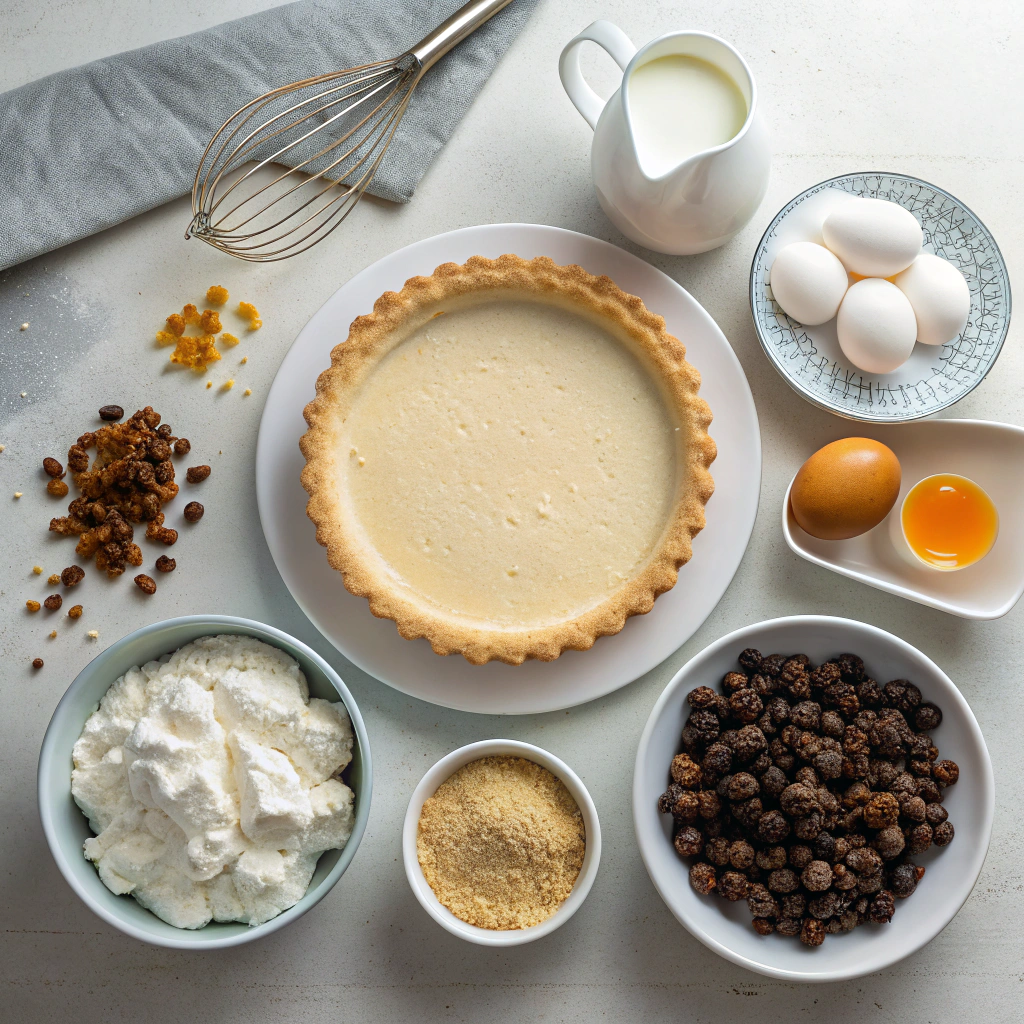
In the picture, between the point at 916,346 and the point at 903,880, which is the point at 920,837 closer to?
the point at 903,880

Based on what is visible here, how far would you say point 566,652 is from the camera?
2109 mm

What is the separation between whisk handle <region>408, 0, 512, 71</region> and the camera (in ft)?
7.07

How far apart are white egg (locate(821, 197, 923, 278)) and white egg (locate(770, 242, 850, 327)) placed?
5 centimetres

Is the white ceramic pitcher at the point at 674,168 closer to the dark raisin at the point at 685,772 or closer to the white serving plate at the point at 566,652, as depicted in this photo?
the white serving plate at the point at 566,652

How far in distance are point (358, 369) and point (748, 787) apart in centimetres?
143

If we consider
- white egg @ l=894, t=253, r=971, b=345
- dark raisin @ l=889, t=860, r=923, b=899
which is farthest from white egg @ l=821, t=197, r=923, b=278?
dark raisin @ l=889, t=860, r=923, b=899

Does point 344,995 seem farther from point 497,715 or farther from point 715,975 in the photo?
point 715,975

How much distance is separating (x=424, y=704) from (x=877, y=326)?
60.5 inches

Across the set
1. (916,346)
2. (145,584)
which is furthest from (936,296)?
(145,584)

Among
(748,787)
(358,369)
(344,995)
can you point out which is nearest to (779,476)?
(748,787)

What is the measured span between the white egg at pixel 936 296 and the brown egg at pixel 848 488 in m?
0.34

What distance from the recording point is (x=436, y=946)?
2.15 meters

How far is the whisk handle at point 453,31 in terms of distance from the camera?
2154mm

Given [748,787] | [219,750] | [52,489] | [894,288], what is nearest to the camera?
[219,750]
